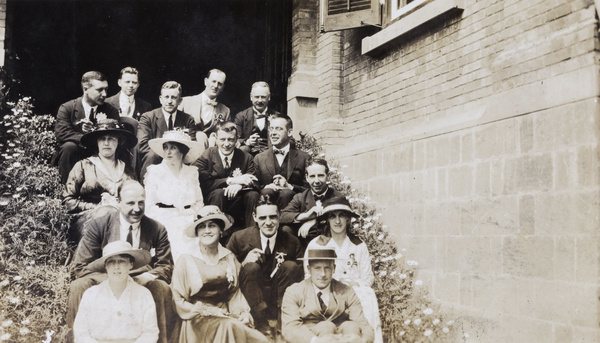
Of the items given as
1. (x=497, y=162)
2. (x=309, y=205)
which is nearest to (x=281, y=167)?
(x=309, y=205)

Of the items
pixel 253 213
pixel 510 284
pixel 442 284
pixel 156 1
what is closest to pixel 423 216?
pixel 442 284

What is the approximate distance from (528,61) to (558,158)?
2.73 ft

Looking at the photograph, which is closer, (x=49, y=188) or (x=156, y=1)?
(x=49, y=188)

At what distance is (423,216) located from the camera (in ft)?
19.8

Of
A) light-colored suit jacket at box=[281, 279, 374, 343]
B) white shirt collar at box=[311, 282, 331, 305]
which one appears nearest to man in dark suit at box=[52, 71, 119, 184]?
light-colored suit jacket at box=[281, 279, 374, 343]

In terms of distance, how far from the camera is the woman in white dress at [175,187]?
242 inches

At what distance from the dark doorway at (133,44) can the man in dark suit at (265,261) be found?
142 centimetres

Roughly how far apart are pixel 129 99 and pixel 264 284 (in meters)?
2.31

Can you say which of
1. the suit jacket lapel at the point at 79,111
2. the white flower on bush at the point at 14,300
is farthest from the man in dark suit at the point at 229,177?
the white flower on bush at the point at 14,300

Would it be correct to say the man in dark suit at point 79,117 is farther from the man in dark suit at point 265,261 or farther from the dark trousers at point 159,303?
the man in dark suit at point 265,261

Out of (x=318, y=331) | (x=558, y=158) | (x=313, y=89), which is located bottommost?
(x=318, y=331)

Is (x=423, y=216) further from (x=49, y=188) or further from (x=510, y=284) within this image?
(x=49, y=188)

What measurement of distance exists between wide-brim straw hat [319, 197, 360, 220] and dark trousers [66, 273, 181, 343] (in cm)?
168

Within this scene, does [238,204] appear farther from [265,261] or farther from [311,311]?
[311,311]
